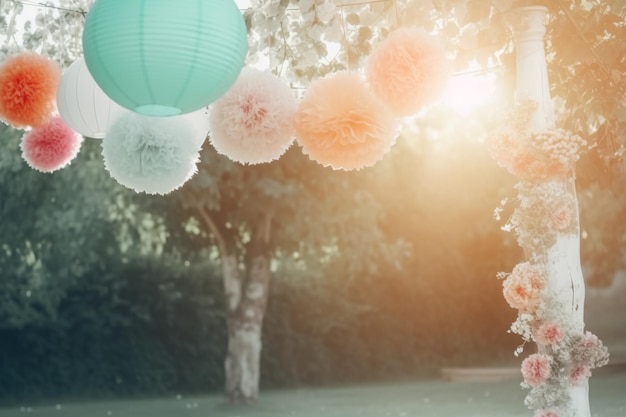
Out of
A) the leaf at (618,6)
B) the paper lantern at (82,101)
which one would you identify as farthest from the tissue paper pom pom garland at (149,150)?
the leaf at (618,6)

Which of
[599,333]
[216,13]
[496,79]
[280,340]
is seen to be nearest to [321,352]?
[280,340]

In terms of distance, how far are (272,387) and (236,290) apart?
2726 mm

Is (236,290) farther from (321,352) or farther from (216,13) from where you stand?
(216,13)

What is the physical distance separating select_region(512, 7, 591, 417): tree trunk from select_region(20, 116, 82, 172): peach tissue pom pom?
2.04m

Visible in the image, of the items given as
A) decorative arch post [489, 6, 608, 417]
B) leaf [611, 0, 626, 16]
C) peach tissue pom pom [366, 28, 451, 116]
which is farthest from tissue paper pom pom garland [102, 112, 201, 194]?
leaf [611, 0, 626, 16]

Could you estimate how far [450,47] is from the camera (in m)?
4.50

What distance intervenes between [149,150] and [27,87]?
94cm

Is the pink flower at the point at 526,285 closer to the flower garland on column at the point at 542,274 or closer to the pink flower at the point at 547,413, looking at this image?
the flower garland on column at the point at 542,274

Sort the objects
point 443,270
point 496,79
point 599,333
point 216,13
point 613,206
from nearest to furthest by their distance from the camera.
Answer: point 216,13 < point 496,79 < point 613,206 < point 443,270 < point 599,333

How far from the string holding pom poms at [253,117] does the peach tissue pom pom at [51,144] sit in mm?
1164

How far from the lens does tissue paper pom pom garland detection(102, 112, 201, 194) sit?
11.3 ft

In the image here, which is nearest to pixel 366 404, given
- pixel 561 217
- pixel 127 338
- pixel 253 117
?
pixel 127 338

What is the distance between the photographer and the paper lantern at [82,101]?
3908 mm

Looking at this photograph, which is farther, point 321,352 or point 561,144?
point 321,352
